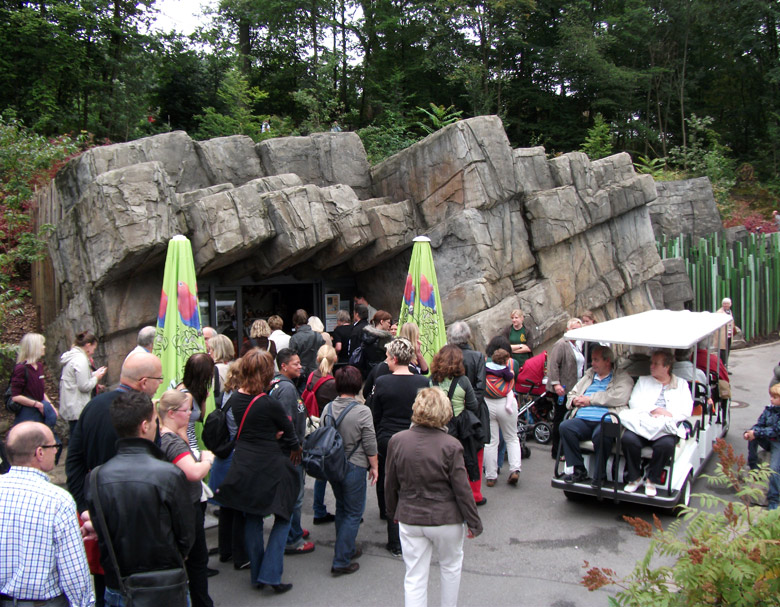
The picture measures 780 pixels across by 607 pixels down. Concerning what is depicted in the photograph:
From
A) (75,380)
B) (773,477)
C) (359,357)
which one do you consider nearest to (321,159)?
(359,357)

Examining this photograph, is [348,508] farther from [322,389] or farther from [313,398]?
[313,398]

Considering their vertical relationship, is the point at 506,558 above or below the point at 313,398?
below

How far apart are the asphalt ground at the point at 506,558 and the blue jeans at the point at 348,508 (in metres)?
0.19

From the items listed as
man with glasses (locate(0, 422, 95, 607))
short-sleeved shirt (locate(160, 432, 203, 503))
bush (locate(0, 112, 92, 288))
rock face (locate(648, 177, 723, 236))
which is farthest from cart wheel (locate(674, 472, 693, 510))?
rock face (locate(648, 177, 723, 236))

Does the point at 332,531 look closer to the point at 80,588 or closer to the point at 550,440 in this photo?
the point at 80,588

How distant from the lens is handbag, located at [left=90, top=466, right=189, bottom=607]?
318 centimetres

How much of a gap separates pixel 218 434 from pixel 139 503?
5.59 feet

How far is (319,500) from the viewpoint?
20.3 feet

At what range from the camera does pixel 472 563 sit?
17.6 feet

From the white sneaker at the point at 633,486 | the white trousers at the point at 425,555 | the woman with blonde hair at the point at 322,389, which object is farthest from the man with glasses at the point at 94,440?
the white sneaker at the point at 633,486

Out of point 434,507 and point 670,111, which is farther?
point 670,111

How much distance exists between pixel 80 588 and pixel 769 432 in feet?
19.3

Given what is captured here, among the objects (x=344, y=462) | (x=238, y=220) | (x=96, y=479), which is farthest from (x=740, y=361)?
(x=96, y=479)

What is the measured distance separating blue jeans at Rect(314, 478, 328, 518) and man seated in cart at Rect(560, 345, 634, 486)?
2409 millimetres
